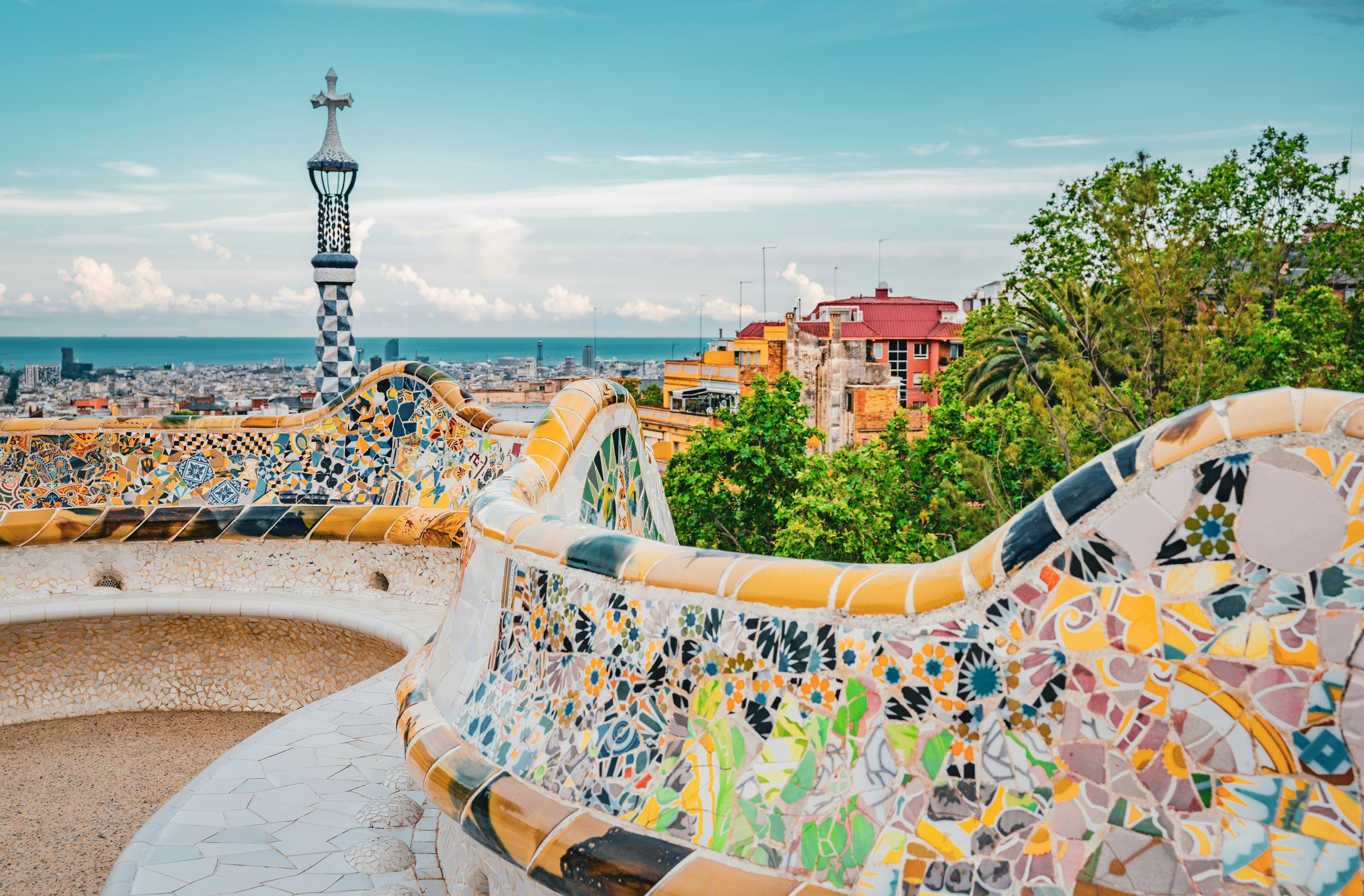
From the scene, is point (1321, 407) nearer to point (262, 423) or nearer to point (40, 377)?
point (262, 423)

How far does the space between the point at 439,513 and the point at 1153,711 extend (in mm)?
6192

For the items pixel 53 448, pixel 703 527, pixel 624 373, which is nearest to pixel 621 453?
pixel 53 448

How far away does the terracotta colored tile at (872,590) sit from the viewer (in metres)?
2.23

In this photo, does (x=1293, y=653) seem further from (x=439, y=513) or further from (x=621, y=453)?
(x=439, y=513)

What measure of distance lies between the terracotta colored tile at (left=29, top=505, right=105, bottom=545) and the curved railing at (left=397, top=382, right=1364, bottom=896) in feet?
19.6

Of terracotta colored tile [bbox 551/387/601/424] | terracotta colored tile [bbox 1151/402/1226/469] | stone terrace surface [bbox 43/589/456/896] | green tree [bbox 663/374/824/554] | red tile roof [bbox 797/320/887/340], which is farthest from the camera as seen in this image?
red tile roof [bbox 797/320/887/340]

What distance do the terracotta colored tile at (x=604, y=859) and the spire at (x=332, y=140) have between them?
1112 cm

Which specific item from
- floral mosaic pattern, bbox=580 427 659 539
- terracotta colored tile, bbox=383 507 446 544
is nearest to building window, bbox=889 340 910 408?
terracotta colored tile, bbox=383 507 446 544

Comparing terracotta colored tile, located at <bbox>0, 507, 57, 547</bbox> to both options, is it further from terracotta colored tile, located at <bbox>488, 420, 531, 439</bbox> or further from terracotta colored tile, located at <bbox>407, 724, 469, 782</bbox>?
terracotta colored tile, located at <bbox>407, 724, 469, 782</bbox>

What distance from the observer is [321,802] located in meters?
4.51

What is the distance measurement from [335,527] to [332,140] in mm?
6422

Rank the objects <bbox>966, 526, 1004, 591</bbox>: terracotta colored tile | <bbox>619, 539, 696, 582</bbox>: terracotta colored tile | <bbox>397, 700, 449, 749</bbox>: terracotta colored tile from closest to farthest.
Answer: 1. <bbox>966, 526, 1004, 591</bbox>: terracotta colored tile
2. <bbox>619, 539, 696, 582</bbox>: terracotta colored tile
3. <bbox>397, 700, 449, 749</bbox>: terracotta colored tile

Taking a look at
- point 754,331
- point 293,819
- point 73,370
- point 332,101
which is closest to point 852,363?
point 754,331

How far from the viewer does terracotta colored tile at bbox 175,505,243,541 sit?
7.68m
